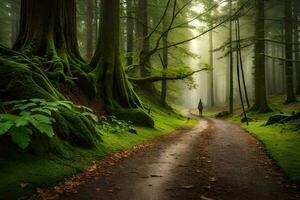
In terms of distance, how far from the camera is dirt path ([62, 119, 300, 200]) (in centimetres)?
634

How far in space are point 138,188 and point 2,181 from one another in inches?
92.7

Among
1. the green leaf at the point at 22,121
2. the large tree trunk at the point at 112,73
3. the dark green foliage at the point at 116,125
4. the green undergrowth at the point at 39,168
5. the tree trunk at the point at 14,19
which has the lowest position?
the green undergrowth at the point at 39,168

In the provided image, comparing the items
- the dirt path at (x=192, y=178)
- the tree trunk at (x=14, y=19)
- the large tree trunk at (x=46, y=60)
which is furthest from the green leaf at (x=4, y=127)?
the tree trunk at (x=14, y=19)

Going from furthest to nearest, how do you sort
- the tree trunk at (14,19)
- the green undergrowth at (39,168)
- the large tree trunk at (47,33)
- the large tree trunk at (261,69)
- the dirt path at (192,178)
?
the tree trunk at (14,19) < the large tree trunk at (261,69) < the large tree trunk at (47,33) < the dirt path at (192,178) < the green undergrowth at (39,168)

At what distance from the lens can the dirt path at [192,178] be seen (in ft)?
20.8

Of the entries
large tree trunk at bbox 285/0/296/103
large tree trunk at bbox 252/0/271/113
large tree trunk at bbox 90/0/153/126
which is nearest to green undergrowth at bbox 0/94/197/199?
large tree trunk at bbox 90/0/153/126

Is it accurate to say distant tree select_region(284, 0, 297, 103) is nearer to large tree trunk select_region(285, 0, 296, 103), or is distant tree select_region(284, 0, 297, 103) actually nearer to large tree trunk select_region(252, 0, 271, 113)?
large tree trunk select_region(285, 0, 296, 103)

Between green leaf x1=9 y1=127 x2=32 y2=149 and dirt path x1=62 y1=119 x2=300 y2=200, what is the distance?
117 centimetres

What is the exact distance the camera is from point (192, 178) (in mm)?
7547

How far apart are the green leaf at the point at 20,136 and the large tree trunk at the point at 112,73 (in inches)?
352

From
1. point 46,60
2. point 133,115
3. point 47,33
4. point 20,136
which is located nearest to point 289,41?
point 133,115

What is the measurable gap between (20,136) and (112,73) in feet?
33.7

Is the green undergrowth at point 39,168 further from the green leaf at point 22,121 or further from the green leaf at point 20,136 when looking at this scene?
the green leaf at point 22,121

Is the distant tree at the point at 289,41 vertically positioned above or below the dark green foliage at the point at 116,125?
above
